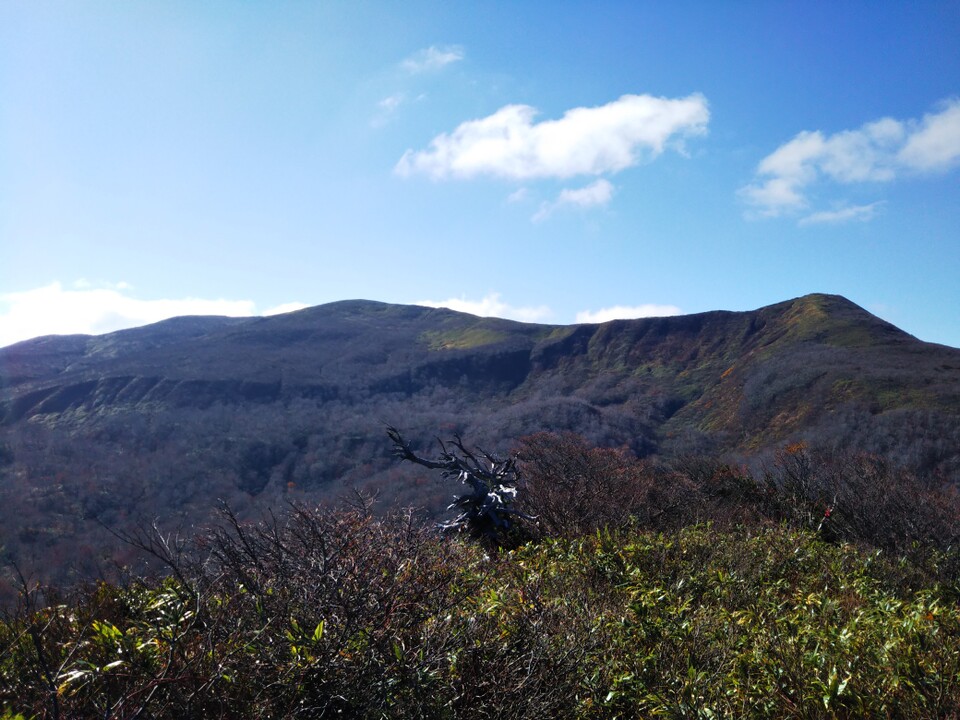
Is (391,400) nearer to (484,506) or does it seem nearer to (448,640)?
(484,506)

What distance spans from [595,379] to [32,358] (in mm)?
59002

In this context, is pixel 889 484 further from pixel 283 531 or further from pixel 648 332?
pixel 648 332

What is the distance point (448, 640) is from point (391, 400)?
196ft

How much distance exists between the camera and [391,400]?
62188 mm

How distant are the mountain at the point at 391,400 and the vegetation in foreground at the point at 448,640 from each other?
1580 cm

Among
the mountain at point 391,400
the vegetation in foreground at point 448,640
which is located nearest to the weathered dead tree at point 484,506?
the vegetation in foreground at point 448,640

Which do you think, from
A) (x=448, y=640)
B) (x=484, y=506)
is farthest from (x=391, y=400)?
(x=448, y=640)

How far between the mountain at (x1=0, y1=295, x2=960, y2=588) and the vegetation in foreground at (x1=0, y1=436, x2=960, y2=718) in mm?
15803

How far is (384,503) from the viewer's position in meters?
35.1

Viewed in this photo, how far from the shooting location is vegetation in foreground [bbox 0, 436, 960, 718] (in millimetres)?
2600

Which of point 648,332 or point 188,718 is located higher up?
point 648,332

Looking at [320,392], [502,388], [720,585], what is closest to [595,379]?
[502,388]

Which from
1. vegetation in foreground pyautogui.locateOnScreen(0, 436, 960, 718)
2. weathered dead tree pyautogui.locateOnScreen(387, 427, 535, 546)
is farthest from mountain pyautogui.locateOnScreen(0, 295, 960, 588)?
vegetation in foreground pyautogui.locateOnScreen(0, 436, 960, 718)

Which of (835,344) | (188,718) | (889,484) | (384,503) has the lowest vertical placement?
(384,503)
